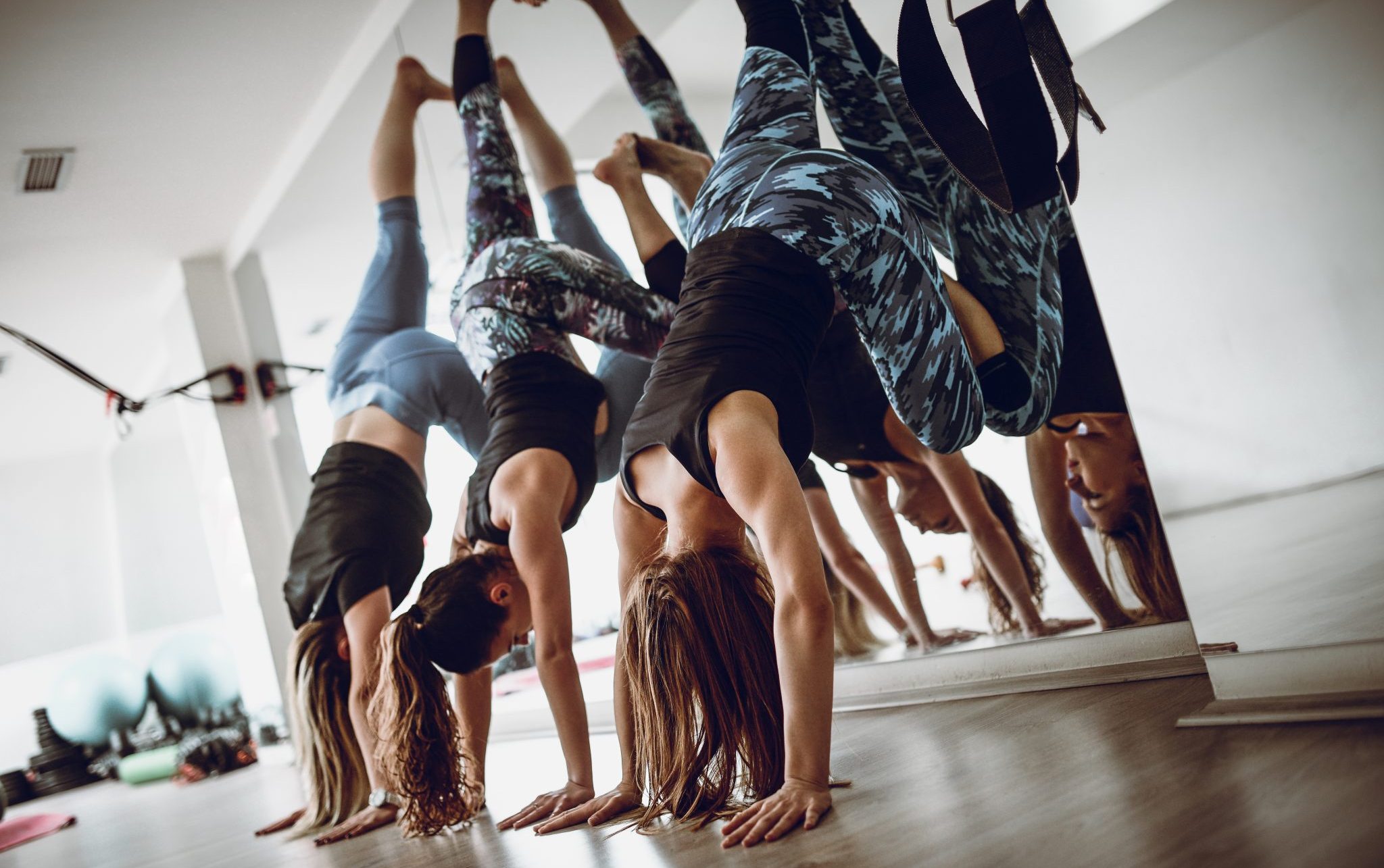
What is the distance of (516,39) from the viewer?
3.48 m

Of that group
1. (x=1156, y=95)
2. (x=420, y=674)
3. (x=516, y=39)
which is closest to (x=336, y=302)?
(x=516, y=39)

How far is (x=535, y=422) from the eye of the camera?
264cm

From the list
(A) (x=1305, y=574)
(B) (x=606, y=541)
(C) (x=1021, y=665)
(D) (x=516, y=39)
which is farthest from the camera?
(D) (x=516, y=39)

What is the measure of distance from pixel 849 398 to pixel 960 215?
524mm

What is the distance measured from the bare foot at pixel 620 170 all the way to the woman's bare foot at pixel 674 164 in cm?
5

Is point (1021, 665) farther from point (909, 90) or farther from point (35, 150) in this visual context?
point (35, 150)

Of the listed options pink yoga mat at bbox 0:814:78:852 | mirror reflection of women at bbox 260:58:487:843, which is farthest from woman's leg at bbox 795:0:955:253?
pink yoga mat at bbox 0:814:78:852

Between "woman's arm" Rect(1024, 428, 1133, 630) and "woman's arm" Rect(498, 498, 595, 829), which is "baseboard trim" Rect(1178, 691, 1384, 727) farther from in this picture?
"woman's arm" Rect(498, 498, 595, 829)

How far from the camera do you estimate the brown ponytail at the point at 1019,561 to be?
7.59ft

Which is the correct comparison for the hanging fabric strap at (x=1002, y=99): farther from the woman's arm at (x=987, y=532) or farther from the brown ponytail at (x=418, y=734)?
the brown ponytail at (x=418, y=734)

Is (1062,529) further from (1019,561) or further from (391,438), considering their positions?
(391,438)

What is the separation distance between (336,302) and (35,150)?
128 cm

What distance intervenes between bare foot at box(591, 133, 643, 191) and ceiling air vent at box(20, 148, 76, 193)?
2.88 metres

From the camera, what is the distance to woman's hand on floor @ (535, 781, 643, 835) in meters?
2.02
